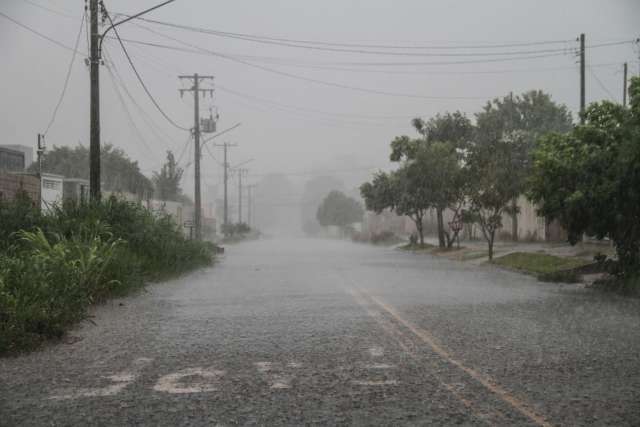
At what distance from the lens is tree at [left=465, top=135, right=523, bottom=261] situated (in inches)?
1117

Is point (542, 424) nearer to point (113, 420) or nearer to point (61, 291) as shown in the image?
point (113, 420)

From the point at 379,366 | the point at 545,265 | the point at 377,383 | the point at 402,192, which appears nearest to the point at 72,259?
the point at 379,366

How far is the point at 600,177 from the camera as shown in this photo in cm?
1659

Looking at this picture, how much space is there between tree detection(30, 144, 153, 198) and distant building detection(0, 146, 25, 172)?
22.4 meters

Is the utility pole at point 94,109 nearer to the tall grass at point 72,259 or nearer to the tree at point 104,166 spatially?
the tall grass at point 72,259

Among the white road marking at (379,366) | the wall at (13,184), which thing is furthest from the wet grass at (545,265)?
the wall at (13,184)

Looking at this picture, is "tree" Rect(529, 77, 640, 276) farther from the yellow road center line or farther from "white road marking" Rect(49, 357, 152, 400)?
"white road marking" Rect(49, 357, 152, 400)

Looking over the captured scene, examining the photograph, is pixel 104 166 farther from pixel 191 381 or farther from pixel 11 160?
pixel 191 381

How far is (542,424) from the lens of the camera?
554 centimetres

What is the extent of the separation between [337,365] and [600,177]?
1090 centimetres

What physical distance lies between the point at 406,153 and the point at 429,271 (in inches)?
815

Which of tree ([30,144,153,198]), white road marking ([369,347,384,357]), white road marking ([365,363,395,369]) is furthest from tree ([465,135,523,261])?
tree ([30,144,153,198])

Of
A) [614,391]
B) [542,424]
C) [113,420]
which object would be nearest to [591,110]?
[614,391]

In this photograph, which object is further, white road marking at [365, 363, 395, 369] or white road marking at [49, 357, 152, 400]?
white road marking at [365, 363, 395, 369]
